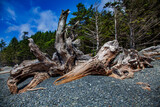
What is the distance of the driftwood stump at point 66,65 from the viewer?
11.7ft

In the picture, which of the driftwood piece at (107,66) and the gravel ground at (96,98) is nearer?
the gravel ground at (96,98)

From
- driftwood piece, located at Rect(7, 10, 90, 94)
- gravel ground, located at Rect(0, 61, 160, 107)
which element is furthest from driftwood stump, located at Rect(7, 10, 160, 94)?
gravel ground, located at Rect(0, 61, 160, 107)

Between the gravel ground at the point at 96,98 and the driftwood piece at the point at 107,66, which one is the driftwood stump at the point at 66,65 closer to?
the driftwood piece at the point at 107,66

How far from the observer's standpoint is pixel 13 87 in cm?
308

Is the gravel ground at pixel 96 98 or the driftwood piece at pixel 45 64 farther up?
the driftwood piece at pixel 45 64

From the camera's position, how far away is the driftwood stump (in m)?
3.57

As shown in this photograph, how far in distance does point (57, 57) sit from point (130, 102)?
13.0 feet

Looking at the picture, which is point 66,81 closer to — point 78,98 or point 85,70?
point 85,70

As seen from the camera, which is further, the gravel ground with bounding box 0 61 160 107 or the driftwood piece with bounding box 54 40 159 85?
the driftwood piece with bounding box 54 40 159 85

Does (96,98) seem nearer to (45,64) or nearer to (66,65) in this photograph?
(66,65)

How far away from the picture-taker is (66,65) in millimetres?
4539

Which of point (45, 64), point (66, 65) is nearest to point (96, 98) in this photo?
point (66, 65)

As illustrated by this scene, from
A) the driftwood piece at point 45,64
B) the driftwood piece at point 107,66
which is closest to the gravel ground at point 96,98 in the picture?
the driftwood piece at point 107,66

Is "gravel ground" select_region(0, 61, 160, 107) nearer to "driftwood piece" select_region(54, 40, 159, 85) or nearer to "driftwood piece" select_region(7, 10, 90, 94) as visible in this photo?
"driftwood piece" select_region(54, 40, 159, 85)
